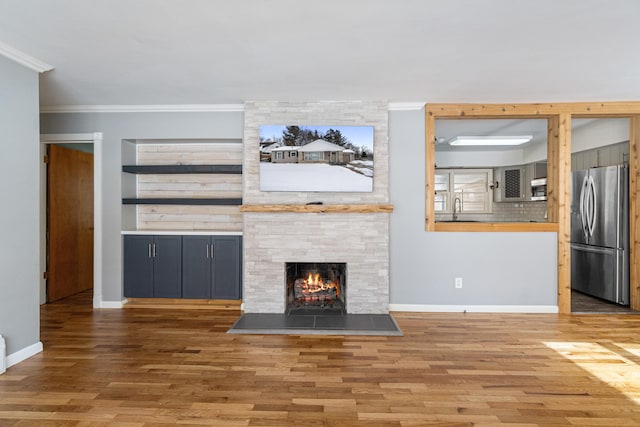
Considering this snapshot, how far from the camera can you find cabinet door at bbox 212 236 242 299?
4.32 m

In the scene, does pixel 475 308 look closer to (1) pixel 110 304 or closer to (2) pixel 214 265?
(2) pixel 214 265

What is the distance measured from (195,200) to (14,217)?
1819 mm

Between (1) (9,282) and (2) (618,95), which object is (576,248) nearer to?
(2) (618,95)

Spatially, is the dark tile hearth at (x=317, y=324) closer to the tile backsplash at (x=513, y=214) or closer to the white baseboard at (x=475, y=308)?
the white baseboard at (x=475, y=308)

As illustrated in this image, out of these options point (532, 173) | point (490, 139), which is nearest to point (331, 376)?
point (490, 139)

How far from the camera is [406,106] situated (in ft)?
13.8

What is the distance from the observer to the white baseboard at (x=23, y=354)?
278 centimetres

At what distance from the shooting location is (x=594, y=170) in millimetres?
4633

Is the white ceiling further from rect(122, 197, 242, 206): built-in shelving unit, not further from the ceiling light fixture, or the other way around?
the ceiling light fixture

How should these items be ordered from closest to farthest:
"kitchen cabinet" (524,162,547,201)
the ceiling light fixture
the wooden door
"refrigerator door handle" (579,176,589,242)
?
1. the wooden door
2. "refrigerator door handle" (579,176,589,242)
3. the ceiling light fixture
4. "kitchen cabinet" (524,162,547,201)

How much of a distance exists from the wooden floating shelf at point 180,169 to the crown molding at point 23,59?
145cm

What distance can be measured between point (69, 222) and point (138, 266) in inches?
55.0

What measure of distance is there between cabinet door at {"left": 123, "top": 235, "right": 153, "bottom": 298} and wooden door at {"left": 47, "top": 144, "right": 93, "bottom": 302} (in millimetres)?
1081

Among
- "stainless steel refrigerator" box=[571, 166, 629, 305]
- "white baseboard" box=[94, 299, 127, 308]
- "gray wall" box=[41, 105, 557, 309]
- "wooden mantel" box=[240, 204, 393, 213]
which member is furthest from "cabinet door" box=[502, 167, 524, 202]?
"white baseboard" box=[94, 299, 127, 308]
